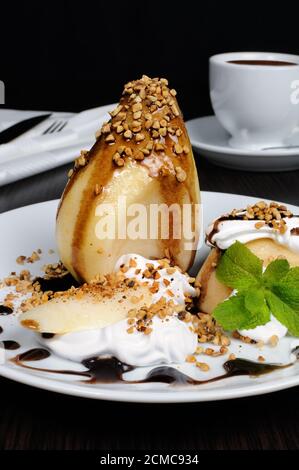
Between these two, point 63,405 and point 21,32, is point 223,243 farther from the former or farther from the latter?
point 21,32

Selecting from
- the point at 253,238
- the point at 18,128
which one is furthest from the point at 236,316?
A: the point at 18,128

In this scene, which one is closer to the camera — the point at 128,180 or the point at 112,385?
the point at 112,385

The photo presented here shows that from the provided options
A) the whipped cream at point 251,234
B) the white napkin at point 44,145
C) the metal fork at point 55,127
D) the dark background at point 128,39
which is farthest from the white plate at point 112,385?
the dark background at point 128,39

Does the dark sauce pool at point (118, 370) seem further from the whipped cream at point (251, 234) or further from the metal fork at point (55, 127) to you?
the metal fork at point (55, 127)

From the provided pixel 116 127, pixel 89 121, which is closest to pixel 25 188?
pixel 89 121

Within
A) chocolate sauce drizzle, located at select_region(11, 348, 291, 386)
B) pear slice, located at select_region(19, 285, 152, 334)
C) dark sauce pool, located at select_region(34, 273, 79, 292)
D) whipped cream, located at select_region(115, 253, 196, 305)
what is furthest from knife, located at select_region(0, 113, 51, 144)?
chocolate sauce drizzle, located at select_region(11, 348, 291, 386)

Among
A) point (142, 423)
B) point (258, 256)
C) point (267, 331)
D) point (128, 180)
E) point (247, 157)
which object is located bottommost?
point (142, 423)

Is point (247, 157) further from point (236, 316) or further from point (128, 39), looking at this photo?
point (128, 39)
